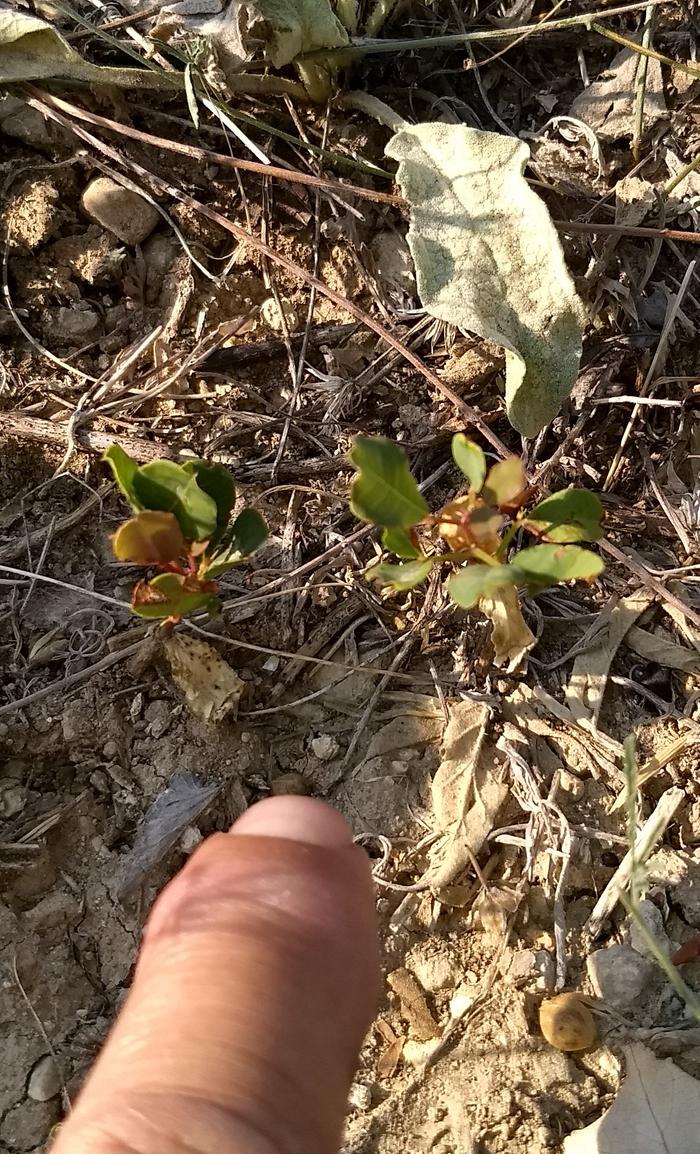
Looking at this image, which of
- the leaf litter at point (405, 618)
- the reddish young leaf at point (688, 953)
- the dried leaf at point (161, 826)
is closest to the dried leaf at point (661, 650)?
the leaf litter at point (405, 618)

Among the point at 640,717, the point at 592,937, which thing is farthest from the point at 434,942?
the point at 640,717

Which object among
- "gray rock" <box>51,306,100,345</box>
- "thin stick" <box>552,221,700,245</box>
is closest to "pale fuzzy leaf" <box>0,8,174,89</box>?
"gray rock" <box>51,306,100,345</box>

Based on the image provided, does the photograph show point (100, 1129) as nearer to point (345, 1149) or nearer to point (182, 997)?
point (182, 997)

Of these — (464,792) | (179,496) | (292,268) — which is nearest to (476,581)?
(179,496)

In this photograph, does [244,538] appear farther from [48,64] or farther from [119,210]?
[48,64]

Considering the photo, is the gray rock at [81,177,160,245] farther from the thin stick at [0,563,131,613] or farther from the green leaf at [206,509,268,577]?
the green leaf at [206,509,268,577]

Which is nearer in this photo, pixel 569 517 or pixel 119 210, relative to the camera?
pixel 569 517
